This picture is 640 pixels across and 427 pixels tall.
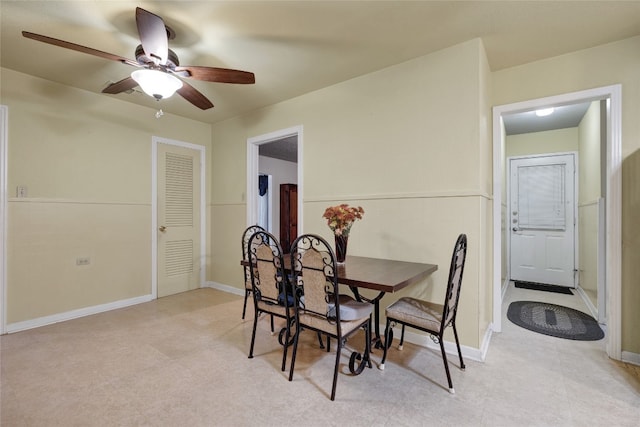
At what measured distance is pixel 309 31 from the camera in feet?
7.18

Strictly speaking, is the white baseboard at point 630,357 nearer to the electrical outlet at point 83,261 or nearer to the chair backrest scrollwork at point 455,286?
the chair backrest scrollwork at point 455,286

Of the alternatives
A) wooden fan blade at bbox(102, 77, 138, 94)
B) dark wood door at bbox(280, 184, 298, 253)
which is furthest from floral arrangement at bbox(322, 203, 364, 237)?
dark wood door at bbox(280, 184, 298, 253)

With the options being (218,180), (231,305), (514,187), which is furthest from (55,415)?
(514,187)

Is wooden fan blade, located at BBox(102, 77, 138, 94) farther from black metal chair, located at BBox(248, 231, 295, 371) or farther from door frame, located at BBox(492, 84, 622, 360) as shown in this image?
door frame, located at BBox(492, 84, 622, 360)

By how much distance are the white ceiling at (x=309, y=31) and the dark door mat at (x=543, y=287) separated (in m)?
3.30

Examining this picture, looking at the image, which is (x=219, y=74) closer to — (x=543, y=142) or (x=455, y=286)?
(x=455, y=286)

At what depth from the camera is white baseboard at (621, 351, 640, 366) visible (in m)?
2.18

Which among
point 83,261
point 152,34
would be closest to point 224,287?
A: point 83,261

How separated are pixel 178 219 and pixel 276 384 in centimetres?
301

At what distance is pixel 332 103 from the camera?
10.3ft

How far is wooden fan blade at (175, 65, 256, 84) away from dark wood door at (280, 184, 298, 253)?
15.2 ft

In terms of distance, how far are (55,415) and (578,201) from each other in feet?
20.3

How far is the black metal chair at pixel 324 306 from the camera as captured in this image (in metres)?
1.77

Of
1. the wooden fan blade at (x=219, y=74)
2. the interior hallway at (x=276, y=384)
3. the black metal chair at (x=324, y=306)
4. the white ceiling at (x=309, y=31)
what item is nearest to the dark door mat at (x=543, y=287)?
the interior hallway at (x=276, y=384)
